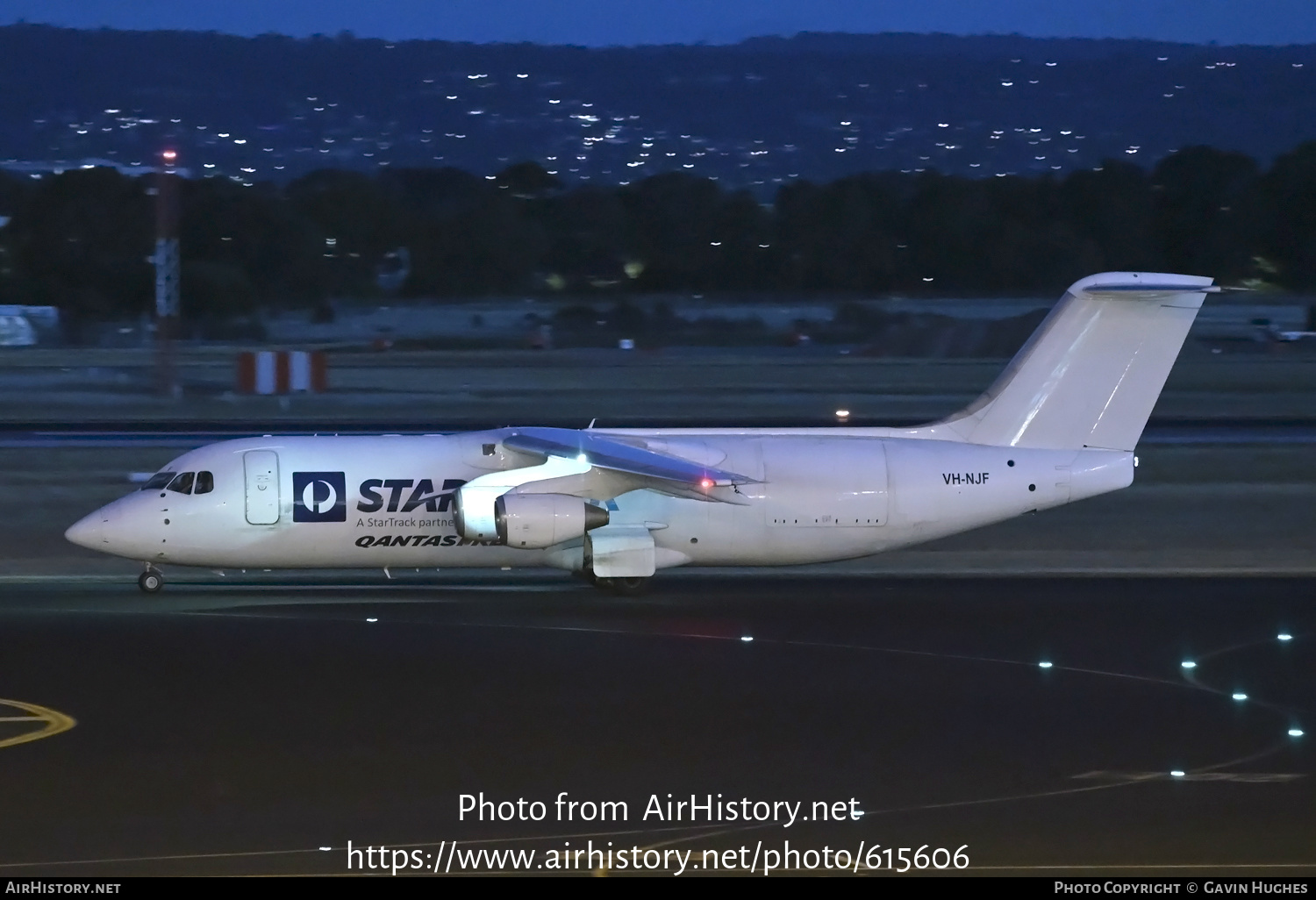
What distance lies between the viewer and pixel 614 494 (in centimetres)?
2205

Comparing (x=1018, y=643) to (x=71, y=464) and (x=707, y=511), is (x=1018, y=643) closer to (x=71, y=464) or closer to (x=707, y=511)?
(x=707, y=511)

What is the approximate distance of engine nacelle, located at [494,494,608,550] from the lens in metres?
21.0

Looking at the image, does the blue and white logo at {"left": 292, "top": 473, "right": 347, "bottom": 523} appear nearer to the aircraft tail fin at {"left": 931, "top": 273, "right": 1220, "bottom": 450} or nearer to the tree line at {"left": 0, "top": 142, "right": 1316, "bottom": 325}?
the aircraft tail fin at {"left": 931, "top": 273, "right": 1220, "bottom": 450}

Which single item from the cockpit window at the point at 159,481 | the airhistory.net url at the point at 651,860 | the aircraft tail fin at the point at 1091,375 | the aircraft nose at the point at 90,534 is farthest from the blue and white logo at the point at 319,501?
the airhistory.net url at the point at 651,860

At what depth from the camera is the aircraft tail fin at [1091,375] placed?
2270 cm

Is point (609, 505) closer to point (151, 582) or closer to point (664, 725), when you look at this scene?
point (151, 582)

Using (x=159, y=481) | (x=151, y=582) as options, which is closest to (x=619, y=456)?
(x=159, y=481)

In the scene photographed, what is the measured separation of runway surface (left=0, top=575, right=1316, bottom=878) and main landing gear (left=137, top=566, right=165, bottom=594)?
2.67ft

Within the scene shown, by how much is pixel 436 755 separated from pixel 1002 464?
11.5 metres

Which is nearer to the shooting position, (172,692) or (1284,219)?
(172,692)

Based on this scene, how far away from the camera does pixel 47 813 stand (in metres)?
11.1

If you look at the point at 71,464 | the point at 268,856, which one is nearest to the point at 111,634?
the point at 268,856

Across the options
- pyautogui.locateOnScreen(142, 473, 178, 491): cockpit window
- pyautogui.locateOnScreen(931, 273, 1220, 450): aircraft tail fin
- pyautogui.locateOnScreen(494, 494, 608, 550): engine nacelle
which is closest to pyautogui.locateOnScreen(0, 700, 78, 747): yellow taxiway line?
pyautogui.locateOnScreen(494, 494, 608, 550): engine nacelle

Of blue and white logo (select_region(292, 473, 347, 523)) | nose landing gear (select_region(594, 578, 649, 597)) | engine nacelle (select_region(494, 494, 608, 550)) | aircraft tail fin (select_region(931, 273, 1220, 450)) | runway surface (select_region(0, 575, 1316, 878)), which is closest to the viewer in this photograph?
runway surface (select_region(0, 575, 1316, 878))
